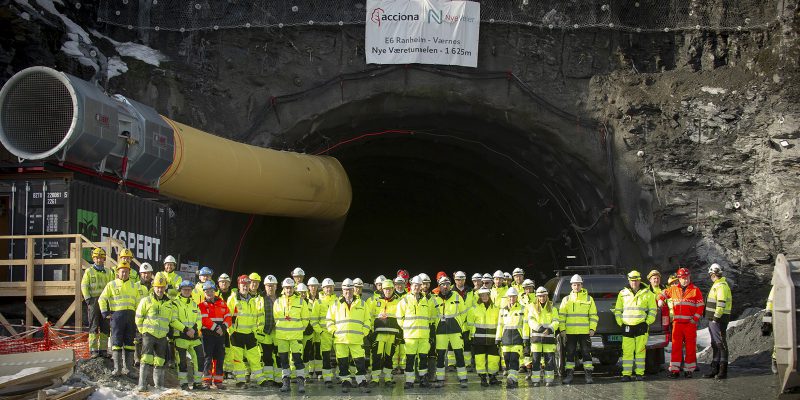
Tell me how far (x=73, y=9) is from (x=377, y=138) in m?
9.36

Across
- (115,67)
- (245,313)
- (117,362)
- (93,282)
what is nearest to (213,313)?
(245,313)

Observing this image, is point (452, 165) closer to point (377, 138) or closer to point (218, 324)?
point (377, 138)

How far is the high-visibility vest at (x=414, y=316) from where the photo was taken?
50.1ft

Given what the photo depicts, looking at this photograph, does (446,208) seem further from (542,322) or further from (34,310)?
(34,310)

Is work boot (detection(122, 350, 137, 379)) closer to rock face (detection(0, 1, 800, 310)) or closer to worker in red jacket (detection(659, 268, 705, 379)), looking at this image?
rock face (detection(0, 1, 800, 310))

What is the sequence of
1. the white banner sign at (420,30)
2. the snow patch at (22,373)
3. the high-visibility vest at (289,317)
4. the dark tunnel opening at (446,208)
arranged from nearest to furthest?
the snow patch at (22,373), the high-visibility vest at (289,317), the white banner sign at (420,30), the dark tunnel opening at (446,208)

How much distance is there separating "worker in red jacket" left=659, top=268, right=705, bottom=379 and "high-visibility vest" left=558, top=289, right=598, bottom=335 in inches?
64.1

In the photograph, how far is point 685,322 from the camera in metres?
16.5

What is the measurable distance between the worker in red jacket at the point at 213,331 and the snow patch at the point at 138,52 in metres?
10.1

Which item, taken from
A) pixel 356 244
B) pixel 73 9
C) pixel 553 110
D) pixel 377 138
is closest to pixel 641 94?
pixel 553 110

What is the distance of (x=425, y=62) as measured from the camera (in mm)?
24359

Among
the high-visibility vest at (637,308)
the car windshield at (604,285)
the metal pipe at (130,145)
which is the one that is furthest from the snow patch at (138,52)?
the high-visibility vest at (637,308)

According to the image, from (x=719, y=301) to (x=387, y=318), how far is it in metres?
5.46

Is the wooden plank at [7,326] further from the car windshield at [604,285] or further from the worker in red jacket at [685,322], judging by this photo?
the worker in red jacket at [685,322]
